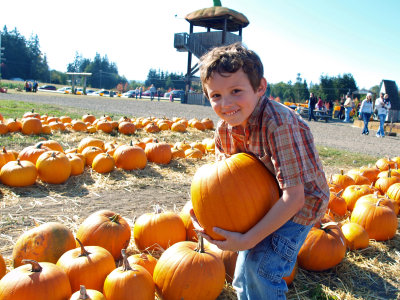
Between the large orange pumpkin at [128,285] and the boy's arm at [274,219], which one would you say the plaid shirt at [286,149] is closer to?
the boy's arm at [274,219]

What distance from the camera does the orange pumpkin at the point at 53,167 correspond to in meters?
5.20

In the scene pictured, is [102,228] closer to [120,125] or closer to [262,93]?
[262,93]

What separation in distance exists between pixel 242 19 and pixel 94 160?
29.9 meters

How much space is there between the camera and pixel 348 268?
333cm

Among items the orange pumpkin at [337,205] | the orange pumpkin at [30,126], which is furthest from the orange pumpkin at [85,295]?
the orange pumpkin at [30,126]

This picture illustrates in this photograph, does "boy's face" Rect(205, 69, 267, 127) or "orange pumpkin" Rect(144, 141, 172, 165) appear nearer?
"boy's face" Rect(205, 69, 267, 127)

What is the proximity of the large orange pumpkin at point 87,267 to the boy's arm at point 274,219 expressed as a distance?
3.58ft

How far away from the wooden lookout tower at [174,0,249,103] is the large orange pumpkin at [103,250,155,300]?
1186 inches

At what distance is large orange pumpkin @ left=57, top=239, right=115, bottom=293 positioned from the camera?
2.46m

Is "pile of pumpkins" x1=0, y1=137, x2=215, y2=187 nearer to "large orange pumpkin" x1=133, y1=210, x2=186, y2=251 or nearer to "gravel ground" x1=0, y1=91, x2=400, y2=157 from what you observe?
"large orange pumpkin" x1=133, y1=210, x2=186, y2=251

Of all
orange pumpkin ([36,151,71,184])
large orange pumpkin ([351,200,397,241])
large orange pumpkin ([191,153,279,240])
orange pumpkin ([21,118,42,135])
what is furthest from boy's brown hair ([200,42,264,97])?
orange pumpkin ([21,118,42,135])

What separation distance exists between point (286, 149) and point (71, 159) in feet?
15.4

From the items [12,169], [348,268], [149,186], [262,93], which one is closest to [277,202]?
[262,93]

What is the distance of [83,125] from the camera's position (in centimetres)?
981
